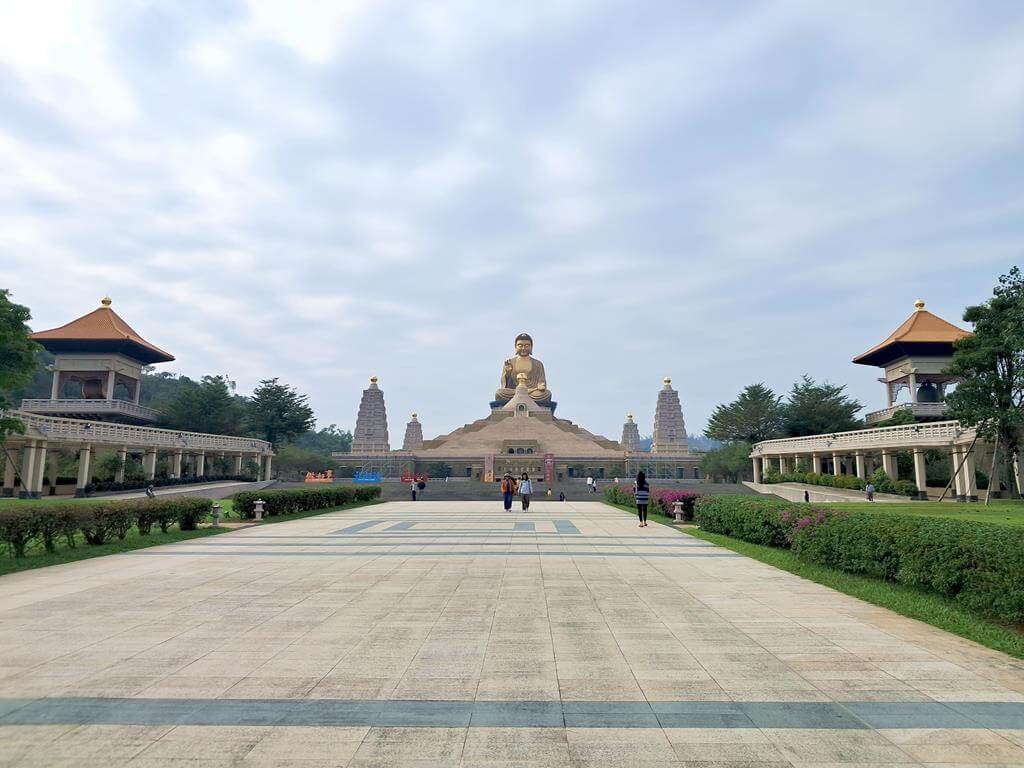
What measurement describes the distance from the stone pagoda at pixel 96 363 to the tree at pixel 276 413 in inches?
277

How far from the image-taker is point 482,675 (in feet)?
13.3

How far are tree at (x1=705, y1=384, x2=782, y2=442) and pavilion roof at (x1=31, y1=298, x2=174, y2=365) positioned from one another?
42559 mm

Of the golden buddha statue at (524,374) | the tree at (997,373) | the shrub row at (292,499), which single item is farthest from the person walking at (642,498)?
the golden buddha statue at (524,374)

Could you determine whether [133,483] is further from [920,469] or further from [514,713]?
[920,469]

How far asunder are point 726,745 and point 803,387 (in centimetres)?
4766

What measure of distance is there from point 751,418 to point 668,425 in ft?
31.2

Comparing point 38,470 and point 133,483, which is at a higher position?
point 38,470

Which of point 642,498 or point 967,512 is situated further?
point 967,512

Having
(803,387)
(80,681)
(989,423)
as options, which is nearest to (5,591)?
(80,681)

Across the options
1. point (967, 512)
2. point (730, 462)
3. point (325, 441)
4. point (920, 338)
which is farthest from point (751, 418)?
point (325, 441)

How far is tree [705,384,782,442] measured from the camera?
47344mm

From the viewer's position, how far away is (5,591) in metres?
6.80

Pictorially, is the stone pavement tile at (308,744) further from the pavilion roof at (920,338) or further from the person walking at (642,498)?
the pavilion roof at (920,338)

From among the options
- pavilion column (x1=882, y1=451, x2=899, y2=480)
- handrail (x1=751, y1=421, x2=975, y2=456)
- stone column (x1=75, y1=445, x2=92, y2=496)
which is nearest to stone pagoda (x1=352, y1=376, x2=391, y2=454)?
stone column (x1=75, y1=445, x2=92, y2=496)
